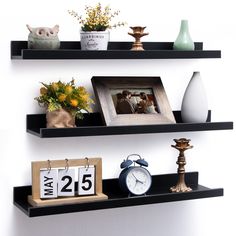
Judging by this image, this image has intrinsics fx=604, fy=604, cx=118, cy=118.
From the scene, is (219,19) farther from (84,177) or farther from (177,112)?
(84,177)

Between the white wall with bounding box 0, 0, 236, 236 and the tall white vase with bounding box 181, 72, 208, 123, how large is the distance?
116 millimetres

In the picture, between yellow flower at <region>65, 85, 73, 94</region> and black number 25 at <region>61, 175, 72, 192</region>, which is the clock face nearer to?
black number 25 at <region>61, 175, 72, 192</region>

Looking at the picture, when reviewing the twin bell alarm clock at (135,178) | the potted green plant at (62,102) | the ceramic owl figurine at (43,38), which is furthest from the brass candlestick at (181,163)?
the ceramic owl figurine at (43,38)

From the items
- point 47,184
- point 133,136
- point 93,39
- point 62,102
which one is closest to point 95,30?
point 93,39

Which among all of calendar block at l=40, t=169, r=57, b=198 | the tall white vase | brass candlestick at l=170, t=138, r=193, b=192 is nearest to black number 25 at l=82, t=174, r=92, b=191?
calendar block at l=40, t=169, r=57, b=198

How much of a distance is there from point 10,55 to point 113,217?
0.74 meters

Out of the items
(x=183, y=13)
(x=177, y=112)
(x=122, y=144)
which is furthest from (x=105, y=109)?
(x=183, y=13)

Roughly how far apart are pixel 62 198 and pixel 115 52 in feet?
1.78

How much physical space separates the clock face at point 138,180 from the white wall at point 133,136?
0.40 ft

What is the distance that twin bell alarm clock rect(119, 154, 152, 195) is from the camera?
220 centimetres

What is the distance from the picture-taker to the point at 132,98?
2254mm

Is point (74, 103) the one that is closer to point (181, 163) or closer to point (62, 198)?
point (62, 198)

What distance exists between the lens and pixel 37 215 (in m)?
2.02

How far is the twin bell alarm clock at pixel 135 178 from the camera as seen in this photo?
7.22ft
